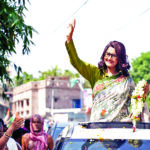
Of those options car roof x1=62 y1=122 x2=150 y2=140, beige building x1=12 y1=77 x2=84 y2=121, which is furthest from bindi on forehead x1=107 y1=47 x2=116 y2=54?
beige building x1=12 y1=77 x2=84 y2=121

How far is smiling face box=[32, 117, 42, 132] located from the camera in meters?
5.33

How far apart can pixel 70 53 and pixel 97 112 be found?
2.39 feet

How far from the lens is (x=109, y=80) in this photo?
436cm

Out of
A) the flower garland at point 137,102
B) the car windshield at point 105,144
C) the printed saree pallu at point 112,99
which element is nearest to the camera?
the car windshield at point 105,144

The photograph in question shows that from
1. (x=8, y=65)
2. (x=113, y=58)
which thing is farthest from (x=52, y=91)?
(x=113, y=58)

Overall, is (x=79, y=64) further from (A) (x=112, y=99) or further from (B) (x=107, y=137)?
(B) (x=107, y=137)

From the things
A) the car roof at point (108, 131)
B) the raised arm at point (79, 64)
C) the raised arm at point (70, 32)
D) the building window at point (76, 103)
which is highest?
the building window at point (76, 103)

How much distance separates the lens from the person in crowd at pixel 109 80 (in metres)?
4.23

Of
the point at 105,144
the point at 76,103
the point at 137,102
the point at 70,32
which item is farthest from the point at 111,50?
the point at 76,103

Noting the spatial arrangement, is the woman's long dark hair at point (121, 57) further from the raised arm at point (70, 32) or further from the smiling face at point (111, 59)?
the raised arm at point (70, 32)

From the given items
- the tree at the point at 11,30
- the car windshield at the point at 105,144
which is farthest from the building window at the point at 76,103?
the car windshield at the point at 105,144

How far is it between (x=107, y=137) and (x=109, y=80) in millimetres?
798

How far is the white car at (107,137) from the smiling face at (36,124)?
1349 millimetres

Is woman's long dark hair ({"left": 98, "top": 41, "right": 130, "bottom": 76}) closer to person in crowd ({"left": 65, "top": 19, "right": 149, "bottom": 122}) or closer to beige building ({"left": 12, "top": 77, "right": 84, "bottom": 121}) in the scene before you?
person in crowd ({"left": 65, "top": 19, "right": 149, "bottom": 122})
